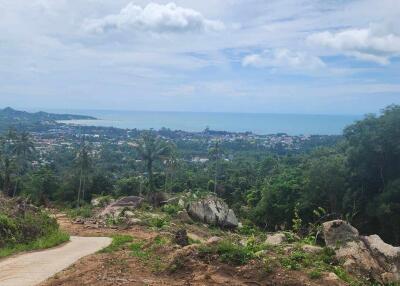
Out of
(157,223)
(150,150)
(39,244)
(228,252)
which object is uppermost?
(228,252)

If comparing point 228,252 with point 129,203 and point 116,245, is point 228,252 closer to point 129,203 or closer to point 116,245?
point 116,245

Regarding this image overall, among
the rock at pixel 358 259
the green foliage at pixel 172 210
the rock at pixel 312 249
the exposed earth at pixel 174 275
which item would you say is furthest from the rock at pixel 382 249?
the green foliage at pixel 172 210

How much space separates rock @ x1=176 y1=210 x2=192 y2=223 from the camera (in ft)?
86.0

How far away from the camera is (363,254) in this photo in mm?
10547

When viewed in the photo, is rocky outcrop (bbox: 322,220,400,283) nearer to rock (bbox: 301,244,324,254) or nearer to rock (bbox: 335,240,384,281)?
rock (bbox: 335,240,384,281)

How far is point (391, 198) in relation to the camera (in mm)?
30391

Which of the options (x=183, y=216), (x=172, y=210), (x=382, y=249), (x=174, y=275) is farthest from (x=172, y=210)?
(x=174, y=275)

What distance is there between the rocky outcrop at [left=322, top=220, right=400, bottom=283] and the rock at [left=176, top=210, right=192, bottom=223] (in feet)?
48.6

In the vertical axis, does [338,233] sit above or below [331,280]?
above

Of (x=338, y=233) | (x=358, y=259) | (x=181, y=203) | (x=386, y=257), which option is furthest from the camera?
(x=181, y=203)

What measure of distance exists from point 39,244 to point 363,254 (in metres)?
8.61

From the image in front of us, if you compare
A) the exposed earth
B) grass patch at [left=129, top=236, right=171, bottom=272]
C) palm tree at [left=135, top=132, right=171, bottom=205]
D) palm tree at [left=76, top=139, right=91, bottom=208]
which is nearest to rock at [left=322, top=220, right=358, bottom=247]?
the exposed earth

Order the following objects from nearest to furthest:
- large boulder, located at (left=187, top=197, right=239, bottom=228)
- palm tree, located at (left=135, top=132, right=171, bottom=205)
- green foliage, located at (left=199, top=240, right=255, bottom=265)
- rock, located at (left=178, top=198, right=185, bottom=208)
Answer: green foliage, located at (left=199, top=240, right=255, bottom=265), large boulder, located at (left=187, top=197, right=239, bottom=228), rock, located at (left=178, top=198, right=185, bottom=208), palm tree, located at (left=135, top=132, right=171, bottom=205)

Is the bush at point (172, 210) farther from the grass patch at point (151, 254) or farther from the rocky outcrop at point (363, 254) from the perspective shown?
the rocky outcrop at point (363, 254)
